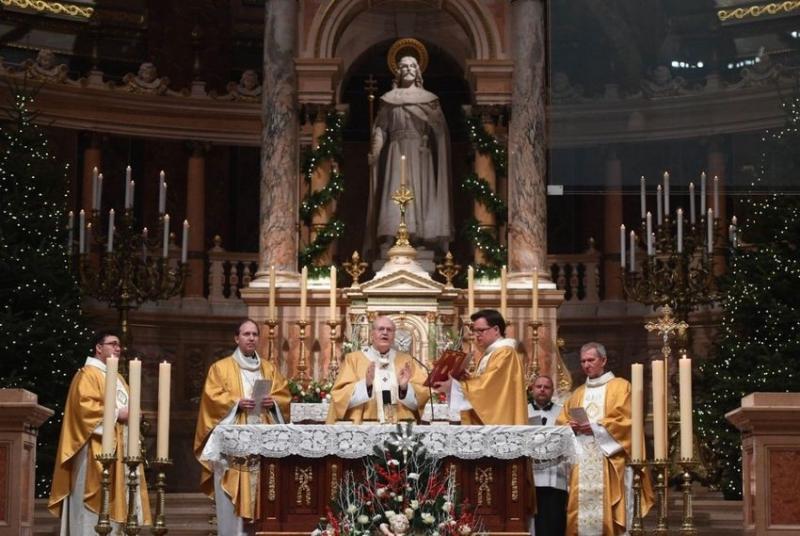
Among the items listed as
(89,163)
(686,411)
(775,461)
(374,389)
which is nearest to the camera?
(686,411)

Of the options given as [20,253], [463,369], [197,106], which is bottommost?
[463,369]

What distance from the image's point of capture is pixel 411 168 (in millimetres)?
17125

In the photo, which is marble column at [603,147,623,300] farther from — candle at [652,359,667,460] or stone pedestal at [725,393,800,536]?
candle at [652,359,667,460]

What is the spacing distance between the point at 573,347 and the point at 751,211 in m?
4.14

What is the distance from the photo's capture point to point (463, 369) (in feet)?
36.7

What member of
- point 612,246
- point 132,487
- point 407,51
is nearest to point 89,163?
point 407,51

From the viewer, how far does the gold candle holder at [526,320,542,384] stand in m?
15.5

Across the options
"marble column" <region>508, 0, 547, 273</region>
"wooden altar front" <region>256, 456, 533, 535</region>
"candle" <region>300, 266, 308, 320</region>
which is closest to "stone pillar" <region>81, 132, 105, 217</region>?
"candle" <region>300, 266, 308, 320</region>

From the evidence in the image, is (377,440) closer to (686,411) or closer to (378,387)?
(378,387)

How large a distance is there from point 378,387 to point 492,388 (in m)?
0.91

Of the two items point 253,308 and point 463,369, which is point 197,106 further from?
point 463,369

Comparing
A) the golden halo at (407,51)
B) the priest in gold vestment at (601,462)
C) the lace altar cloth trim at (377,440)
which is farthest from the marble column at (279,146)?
the lace altar cloth trim at (377,440)

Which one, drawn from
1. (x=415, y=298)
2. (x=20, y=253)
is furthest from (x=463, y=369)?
(x=20, y=253)

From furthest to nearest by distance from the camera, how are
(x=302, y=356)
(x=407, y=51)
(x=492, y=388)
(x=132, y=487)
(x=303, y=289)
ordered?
(x=407, y=51) < (x=302, y=356) < (x=303, y=289) < (x=492, y=388) < (x=132, y=487)
